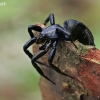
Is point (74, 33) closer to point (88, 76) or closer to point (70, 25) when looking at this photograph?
point (70, 25)

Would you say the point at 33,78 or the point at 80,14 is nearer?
the point at 33,78

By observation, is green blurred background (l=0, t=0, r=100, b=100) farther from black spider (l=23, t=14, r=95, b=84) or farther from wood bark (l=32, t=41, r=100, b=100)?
wood bark (l=32, t=41, r=100, b=100)

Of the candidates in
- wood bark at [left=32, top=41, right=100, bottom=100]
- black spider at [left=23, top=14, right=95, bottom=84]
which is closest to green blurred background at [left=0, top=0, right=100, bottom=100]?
black spider at [left=23, top=14, right=95, bottom=84]

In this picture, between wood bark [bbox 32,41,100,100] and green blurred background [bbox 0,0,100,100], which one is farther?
green blurred background [bbox 0,0,100,100]

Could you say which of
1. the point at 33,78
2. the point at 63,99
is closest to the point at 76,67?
the point at 63,99

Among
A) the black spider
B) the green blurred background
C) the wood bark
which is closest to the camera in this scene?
the wood bark

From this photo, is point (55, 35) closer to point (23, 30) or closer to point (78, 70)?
point (78, 70)

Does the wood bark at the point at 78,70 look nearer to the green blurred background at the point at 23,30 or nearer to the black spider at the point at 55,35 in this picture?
the black spider at the point at 55,35
